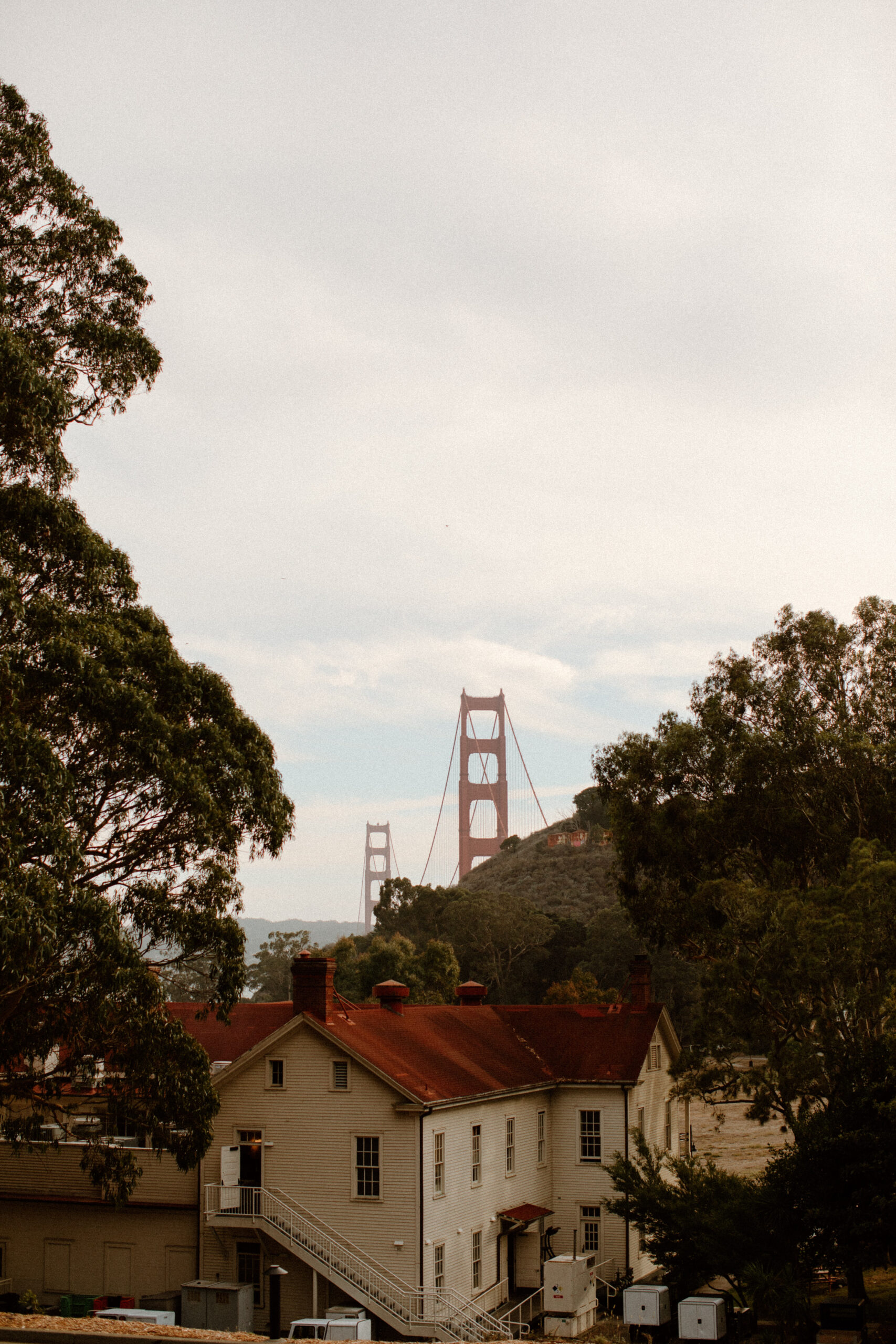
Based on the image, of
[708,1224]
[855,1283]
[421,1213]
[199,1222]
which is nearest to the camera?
[708,1224]

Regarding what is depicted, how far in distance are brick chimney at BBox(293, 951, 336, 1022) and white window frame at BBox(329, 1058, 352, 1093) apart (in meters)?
1.04

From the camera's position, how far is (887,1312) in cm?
2836

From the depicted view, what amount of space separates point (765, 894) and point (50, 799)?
22.7 metres

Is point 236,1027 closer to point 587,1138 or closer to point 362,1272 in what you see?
point 362,1272

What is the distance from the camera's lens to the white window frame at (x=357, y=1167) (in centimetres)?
2938

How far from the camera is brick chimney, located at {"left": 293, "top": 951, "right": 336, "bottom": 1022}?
3111 centimetres

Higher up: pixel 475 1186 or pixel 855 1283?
pixel 475 1186

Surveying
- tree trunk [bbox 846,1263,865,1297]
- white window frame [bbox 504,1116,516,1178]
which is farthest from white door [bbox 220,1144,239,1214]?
tree trunk [bbox 846,1263,865,1297]

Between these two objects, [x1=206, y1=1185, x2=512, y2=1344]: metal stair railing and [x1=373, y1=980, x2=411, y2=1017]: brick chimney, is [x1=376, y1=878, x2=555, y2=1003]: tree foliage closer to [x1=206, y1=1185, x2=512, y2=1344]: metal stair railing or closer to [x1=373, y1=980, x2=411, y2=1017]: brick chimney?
[x1=373, y1=980, x2=411, y2=1017]: brick chimney

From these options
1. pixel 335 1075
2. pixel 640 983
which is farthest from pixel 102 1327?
pixel 640 983

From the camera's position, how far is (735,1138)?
6134cm

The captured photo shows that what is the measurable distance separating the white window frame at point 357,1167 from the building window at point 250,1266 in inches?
113

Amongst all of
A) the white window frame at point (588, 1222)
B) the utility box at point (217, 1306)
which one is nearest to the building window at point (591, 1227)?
the white window frame at point (588, 1222)

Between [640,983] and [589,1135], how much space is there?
5672 mm
